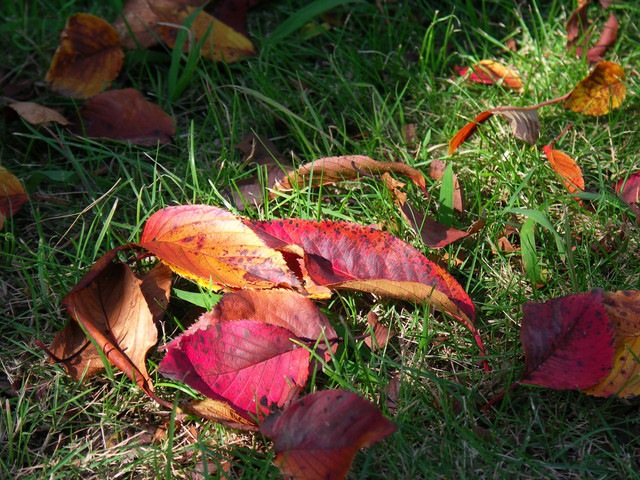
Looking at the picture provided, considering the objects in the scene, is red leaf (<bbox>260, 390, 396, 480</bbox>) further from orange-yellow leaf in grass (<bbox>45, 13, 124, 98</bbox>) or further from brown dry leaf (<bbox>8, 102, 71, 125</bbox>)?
orange-yellow leaf in grass (<bbox>45, 13, 124, 98</bbox>)

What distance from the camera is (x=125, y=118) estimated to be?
209 centimetres

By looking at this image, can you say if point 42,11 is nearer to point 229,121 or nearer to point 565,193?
point 229,121

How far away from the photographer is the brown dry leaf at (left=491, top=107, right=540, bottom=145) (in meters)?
1.88

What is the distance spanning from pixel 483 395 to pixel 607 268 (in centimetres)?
48

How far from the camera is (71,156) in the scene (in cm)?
195

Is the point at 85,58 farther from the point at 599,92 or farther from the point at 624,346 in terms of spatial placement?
the point at 624,346

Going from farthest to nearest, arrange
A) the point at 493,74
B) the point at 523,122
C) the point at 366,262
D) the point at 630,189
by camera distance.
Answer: the point at 493,74, the point at 523,122, the point at 630,189, the point at 366,262

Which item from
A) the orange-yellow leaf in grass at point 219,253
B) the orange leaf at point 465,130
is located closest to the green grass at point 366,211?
the orange leaf at point 465,130

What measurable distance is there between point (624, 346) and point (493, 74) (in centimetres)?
106

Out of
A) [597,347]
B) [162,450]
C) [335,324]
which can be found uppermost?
[597,347]

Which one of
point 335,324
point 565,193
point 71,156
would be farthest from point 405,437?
point 71,156

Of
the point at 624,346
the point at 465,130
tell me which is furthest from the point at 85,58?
the point at 624,346

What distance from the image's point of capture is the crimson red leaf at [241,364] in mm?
1364

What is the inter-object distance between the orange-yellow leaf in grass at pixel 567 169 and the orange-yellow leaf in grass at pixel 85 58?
4.37 feet
